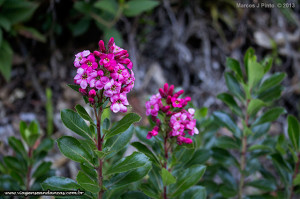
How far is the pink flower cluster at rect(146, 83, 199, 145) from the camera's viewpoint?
1737 millimetres

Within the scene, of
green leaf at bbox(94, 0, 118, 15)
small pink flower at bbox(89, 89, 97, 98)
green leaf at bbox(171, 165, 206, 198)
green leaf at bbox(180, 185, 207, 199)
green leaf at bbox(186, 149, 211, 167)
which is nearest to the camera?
small pink flower at bbox(89, 89, 97, 98)

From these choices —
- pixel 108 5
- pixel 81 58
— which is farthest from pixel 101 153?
pixel 108 5

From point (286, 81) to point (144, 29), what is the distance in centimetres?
228

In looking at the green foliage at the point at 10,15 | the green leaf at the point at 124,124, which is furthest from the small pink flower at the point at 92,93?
the green foliage at the point at 10,15

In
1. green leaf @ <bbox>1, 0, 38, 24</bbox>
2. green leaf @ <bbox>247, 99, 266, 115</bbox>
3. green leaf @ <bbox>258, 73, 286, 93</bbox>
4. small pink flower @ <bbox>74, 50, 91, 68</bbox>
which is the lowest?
green leaf @ <bbox>247, 99, 266, 115</bbox>

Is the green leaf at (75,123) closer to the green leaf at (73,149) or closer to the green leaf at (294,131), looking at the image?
the green leaf at (73,149)

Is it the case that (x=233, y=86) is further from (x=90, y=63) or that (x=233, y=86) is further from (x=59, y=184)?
(x=59, y=184)

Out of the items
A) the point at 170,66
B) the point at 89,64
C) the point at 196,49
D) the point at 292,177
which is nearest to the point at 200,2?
the point at 196,49

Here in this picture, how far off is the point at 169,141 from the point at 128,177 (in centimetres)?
33

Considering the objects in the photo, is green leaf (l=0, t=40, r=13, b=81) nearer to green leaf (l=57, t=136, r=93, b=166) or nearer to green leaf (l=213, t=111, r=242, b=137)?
green leaf (l=57, t=136, r=93, b=166)

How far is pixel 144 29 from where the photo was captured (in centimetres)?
456

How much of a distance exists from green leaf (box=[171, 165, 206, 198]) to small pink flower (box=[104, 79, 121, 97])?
0.75m

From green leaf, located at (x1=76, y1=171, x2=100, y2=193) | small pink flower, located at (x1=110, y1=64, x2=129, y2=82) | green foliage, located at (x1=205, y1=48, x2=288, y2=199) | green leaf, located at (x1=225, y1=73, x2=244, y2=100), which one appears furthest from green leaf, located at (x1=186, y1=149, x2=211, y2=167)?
small pink flower, located at (x1=110, y1=64, x2=129, y2=82)

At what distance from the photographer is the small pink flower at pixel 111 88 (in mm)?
1494
